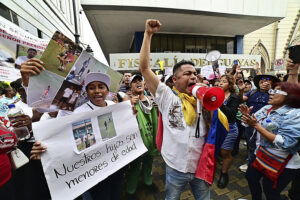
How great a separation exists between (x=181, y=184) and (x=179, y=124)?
0.67 metres

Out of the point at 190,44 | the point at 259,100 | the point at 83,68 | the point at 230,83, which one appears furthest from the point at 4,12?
the point at 190,44

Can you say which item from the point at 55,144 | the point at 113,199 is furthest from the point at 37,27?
the point at 113,199

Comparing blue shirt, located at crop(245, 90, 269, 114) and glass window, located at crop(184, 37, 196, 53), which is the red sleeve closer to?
blue shirt, located at crop(245, 90, 269, 114)

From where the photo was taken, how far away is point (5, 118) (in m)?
1.55

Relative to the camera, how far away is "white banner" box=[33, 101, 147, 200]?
1170 mm

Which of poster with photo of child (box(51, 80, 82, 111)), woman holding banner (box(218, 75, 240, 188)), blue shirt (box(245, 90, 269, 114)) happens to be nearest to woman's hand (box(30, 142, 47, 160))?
poster with photo of child (box(51, 80, 82, 111))

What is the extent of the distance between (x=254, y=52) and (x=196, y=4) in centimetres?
1010

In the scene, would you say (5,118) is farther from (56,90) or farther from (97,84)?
(97,84)

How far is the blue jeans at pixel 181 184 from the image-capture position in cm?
137

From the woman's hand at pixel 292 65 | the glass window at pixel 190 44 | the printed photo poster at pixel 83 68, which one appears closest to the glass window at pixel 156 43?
the glass window at pixel 190 44

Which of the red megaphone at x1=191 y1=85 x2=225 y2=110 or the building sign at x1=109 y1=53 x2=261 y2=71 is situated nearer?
the red megaphone at x1=191 y1=85 x2=225 y2=110

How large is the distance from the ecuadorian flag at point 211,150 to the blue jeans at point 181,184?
139 mm

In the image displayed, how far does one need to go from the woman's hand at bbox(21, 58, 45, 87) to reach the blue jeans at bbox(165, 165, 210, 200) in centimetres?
157

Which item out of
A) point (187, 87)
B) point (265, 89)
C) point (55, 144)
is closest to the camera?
point (55, 144)
